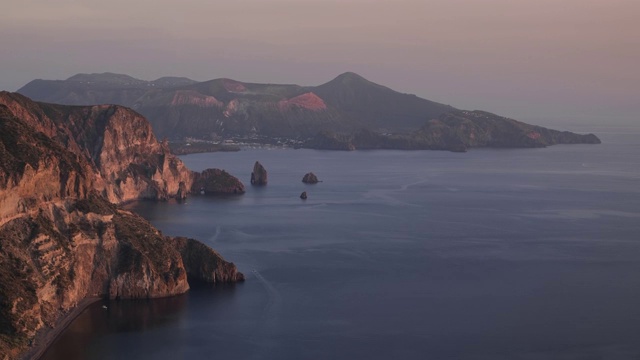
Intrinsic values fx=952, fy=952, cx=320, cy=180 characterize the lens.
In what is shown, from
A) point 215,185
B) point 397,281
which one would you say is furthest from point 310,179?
point 397,281

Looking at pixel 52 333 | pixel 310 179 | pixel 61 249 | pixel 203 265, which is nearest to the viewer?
pixel 52 333

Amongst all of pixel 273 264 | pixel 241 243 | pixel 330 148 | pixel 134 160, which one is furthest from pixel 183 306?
pixel 330 148

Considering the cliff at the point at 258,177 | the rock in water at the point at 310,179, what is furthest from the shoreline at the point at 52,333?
the rock in water at the point at 310,179

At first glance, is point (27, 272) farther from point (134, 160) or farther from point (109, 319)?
point (134, 160)

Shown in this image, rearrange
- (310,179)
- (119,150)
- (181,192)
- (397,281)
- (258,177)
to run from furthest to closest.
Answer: (310,179), (258,177), (181,192), (119,150), (397,281)

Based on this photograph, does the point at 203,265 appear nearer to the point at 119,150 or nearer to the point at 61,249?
the point at 61,249

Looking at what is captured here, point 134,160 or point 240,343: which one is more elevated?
point 134,160

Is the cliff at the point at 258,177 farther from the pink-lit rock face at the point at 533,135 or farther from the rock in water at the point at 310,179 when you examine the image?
the pink-lit rock face at the point at 533,135

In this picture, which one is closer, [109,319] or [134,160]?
[109,319]
